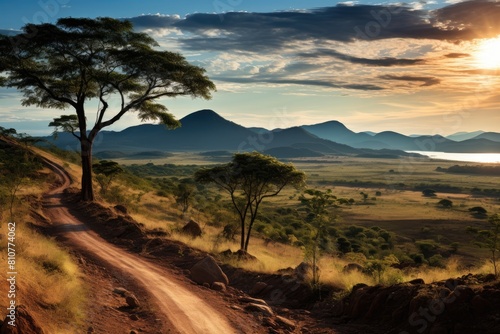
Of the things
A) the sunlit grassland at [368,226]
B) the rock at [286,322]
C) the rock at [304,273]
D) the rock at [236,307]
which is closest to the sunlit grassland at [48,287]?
the rock at [236,307]

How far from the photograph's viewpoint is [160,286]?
14.1 meters

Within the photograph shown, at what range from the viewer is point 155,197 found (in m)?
55.2

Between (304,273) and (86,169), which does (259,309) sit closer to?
(304,273)

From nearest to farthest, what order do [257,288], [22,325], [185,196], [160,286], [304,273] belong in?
[22,325] < [160,286] < [304,273] < [257,288] < [185,196]

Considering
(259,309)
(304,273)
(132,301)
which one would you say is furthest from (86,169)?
(259,309)

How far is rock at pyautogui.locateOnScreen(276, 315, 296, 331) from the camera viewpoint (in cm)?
1179

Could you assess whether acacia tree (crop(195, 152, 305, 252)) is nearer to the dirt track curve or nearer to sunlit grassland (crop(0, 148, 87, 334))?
the dirt track curve

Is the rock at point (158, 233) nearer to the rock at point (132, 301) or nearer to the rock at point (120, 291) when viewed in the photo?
the rock at point (120, 291)

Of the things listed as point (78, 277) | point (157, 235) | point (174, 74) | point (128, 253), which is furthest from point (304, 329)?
point (174, 74)

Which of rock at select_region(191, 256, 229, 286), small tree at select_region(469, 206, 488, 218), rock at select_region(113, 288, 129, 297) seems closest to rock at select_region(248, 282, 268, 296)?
rock at select_region(191, 256, 229, 286)

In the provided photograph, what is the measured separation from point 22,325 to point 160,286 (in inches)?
269

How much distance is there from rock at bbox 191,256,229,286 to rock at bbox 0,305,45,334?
8.30 m

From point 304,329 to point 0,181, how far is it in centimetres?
2860

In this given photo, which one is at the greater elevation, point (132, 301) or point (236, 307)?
point (132, 301)
